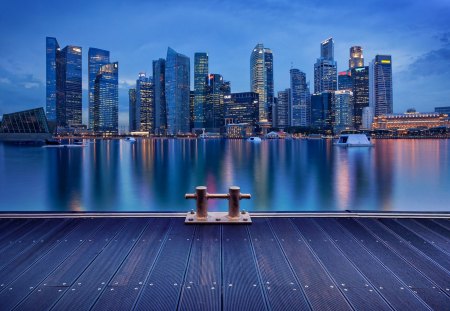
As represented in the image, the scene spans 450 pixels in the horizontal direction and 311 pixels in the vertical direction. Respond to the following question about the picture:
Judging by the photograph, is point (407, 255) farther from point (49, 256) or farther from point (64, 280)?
point (49, 256)

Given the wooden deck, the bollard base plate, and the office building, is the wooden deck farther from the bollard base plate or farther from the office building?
the office building

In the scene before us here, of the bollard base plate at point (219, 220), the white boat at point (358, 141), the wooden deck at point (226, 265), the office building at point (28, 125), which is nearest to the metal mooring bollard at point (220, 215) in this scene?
the bollard base plate at point (219, 220)

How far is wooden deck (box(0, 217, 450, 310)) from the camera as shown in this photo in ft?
12.7

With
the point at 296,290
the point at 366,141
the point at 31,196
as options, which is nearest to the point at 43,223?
the point at 296,290

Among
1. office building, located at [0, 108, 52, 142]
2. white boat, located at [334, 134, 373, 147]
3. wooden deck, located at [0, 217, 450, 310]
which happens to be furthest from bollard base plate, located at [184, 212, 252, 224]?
office building, located at [0, 108, 52, 142]

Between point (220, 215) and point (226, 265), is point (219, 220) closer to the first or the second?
point (220, 215)

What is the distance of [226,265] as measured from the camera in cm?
482

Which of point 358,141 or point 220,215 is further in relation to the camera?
point 358,141

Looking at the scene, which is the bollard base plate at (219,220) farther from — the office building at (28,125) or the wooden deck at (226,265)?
the office building at (28,125)

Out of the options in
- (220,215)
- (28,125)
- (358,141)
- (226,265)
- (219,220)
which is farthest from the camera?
(28,125)

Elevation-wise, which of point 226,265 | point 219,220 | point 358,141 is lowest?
point 226,265

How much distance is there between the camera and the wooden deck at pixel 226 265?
387cm

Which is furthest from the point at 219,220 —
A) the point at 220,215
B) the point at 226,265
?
the point at 226,265

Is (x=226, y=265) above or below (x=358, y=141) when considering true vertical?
below
